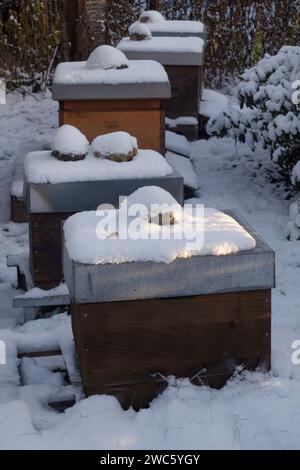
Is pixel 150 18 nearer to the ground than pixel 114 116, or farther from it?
farther from it

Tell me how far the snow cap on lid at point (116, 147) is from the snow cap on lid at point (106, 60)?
118 cm

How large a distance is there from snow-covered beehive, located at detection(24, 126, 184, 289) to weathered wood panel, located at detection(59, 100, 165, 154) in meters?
0.92

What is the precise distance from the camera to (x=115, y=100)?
5.14m

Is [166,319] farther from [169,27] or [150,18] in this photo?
[150,18]

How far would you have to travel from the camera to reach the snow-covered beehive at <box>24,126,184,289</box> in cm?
402

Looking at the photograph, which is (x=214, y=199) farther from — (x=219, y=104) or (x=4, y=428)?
(x=4, y=428)

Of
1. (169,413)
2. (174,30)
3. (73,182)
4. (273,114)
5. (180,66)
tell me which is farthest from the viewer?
(174,30)

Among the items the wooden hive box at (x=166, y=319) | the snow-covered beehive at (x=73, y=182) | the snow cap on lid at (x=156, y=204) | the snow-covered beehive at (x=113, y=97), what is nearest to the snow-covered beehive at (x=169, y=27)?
the snow-covered beehive at (x=113, y=97)

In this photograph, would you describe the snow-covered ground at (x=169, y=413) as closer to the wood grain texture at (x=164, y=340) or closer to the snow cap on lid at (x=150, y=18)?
the wood grain texture at (x=164, y=340)

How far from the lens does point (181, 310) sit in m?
3.06

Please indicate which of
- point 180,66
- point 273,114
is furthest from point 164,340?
point 180,66

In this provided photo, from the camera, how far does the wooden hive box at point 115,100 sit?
16.5 feet

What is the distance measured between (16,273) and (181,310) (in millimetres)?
2146

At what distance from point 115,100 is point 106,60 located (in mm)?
302
